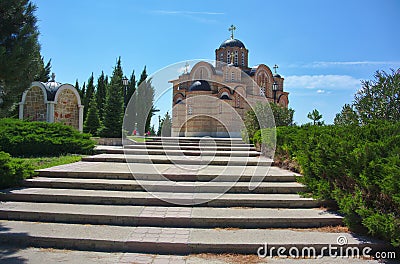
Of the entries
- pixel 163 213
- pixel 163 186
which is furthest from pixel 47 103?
pixel 163 213

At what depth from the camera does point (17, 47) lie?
207 inches

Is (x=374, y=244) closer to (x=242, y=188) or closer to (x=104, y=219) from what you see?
(x=242, y=188)

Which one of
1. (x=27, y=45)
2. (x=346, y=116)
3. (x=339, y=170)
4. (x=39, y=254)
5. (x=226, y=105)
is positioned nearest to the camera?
(x=39, y=254)

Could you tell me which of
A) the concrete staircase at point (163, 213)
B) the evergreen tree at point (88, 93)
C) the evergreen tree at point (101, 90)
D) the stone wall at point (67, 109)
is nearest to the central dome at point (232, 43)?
the evergreen tree at point (101, 90)

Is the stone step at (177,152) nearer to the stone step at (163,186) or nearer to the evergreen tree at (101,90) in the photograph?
the stone step at (163,186)

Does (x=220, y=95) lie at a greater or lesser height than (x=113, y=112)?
greater

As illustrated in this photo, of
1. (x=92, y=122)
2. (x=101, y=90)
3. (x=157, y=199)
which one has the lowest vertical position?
(x=157, y=199)

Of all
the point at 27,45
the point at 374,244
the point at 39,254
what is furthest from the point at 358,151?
the point at 27,45

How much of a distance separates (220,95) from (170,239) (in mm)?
23496

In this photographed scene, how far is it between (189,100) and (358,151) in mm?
23337

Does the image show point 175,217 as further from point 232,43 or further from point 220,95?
point 232,43

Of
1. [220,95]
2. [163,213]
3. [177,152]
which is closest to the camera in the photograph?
[163,213]

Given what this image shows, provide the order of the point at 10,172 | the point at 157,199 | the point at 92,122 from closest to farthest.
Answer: the point at 157,199 < the point at 10,172 < the point at 92,122

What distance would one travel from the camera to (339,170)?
15.2ft
